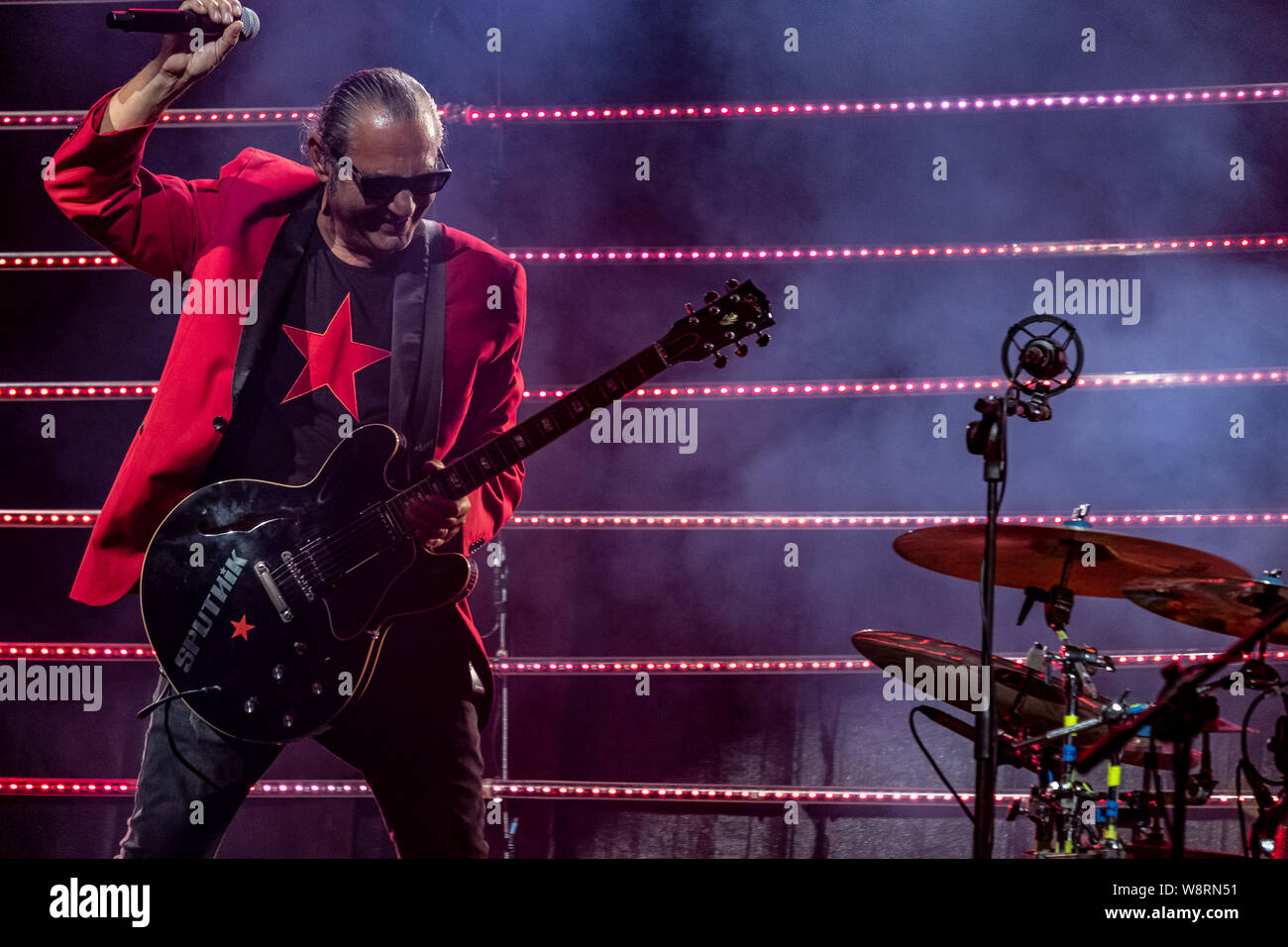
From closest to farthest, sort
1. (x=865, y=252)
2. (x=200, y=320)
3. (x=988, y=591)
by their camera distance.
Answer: (x=988, y=591) → (x=200, y=320) → (x=865, y=252)

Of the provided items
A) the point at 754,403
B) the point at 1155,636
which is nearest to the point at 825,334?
the point at 754,403

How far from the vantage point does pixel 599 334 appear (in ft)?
11.7

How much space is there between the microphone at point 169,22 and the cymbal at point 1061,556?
104 inches

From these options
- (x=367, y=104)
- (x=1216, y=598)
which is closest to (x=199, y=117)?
(x=367, y=104)

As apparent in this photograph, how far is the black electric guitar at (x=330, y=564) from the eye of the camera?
3.15 metres

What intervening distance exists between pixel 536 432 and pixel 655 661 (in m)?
0.86

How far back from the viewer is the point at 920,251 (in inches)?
139

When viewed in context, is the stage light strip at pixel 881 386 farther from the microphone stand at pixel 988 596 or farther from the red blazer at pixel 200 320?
the microphone stand at pixel 988 596

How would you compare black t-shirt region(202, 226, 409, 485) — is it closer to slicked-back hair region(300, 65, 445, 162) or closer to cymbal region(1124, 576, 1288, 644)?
slicked-back hair region(300, 65, 445, 162)

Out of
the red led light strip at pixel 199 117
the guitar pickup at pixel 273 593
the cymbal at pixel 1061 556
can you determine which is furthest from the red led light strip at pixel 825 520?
the red led light strip at pixel 199 117

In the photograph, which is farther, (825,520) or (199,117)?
(199,117)

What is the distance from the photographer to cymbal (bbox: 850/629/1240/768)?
2.85 meters

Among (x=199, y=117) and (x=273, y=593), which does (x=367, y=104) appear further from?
(x=273, y=593)
